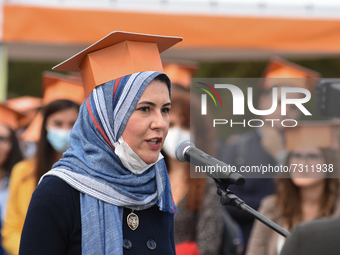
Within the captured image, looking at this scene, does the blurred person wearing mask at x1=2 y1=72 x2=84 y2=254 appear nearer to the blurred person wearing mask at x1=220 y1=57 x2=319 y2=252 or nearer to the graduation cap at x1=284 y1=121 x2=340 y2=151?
the blurred person wearing mask at x1=220 y1=57 x2=319 y2=252

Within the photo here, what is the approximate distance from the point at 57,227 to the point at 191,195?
2066 millimetres

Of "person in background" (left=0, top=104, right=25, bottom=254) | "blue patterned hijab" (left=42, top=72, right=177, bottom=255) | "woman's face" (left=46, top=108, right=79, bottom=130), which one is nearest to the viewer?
"blue patterned hijab" (left=42, top=72, right=177, bottom=255)

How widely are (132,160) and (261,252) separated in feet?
7.77

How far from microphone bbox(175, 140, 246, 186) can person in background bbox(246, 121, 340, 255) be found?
2210mm

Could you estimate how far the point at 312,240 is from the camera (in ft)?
4.56

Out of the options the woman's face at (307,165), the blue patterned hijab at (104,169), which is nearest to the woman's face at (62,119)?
the woman's face at (307,165)

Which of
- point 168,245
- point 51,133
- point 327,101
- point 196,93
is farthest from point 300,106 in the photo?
point 51,133

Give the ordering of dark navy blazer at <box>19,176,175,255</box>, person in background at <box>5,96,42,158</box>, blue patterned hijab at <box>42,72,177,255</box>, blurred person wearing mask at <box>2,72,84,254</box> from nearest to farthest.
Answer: dark navy blazer at <box>19,176,175,255</box>, blue patterned hijab at <box>42,72,177,255</box>, blurred person wearing mask at <box>2,72,84,254</box>, person in background at <box>5,96,42,158</box>

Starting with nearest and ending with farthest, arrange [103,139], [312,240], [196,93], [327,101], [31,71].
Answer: [312,240] → [327,101] → [103,139] → [196,93] → [31,71]

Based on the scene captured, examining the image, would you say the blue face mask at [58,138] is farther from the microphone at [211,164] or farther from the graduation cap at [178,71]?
the microphone at [211,164]

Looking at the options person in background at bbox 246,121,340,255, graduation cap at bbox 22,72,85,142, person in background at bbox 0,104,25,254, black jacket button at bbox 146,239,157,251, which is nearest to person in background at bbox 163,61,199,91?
graduation cap at bbox 22,72,85,142

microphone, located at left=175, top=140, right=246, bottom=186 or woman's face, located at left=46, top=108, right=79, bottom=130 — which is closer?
microphone, located at left=175, top=140, right=246, bottom=186

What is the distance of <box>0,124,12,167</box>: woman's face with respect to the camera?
581 cm

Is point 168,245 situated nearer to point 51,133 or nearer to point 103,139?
point 103,139
